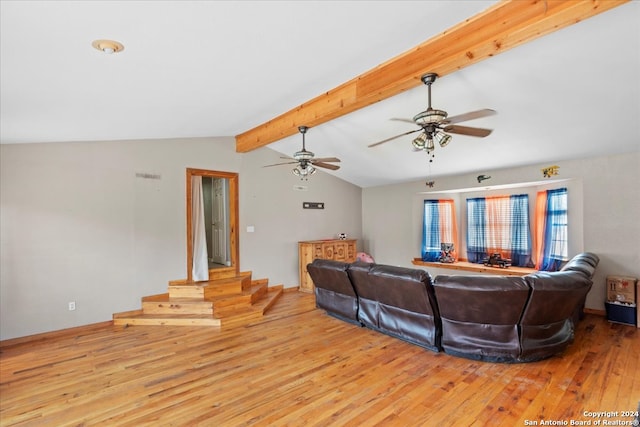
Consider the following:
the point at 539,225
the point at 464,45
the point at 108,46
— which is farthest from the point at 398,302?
the point at 539,225

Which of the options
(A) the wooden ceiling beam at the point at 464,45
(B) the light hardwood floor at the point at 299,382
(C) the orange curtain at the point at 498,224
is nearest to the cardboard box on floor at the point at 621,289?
(B) the light hardwood floor at the point at 299,382

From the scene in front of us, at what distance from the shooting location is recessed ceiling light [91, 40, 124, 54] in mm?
2113

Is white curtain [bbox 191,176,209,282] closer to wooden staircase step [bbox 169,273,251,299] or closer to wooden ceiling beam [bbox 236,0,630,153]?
wooden staircase step [bbox 169,273,251,299]

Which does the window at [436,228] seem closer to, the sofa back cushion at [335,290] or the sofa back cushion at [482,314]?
the sofa back cushion at [335,290]

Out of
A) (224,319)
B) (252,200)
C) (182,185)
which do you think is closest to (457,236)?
(252,200)

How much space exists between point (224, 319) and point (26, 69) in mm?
3647

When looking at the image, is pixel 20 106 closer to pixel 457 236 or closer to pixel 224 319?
pixel 224 319

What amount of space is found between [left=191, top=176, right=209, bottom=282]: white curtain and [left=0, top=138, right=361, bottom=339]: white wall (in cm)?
26

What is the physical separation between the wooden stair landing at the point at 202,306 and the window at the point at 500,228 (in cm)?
479

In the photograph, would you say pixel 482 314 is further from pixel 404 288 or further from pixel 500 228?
pixel 500 228

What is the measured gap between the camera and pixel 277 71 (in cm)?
311

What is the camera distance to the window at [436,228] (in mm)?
7398

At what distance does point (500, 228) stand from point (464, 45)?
5.26 m

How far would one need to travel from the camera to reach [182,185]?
5.53 metres
